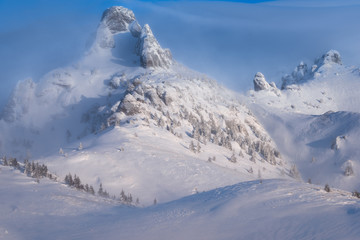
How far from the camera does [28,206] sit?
26203 mm

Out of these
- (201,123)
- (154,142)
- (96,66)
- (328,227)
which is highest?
(96,66)

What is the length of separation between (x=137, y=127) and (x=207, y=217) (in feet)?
215

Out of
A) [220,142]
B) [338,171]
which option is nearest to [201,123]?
[220,142]

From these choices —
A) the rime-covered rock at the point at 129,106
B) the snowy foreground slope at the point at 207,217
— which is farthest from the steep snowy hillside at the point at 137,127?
the snowy foreground slope at the point at 207,217

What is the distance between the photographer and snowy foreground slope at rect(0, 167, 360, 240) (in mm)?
17359

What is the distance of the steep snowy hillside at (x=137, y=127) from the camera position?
56.7 m

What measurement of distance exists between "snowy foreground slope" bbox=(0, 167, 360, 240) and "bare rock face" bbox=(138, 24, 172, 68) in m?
141

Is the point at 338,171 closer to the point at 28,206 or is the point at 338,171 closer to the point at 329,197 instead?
the point at 329,197

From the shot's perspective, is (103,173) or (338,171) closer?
(103,173)

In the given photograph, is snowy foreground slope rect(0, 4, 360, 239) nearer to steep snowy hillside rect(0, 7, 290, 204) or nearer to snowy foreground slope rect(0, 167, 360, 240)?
snowy foreground slope rect(0, 167, 360, 240)

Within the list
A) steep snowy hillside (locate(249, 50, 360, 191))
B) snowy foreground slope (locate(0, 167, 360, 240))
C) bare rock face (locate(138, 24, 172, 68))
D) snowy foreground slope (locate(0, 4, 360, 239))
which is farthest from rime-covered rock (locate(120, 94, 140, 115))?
snowy foreground slope (locate(0, 167, 360, 240))

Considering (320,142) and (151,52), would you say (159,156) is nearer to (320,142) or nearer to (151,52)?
(320,142)

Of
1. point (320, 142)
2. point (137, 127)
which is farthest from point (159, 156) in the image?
point (320, 142)

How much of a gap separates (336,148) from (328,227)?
392 feet
